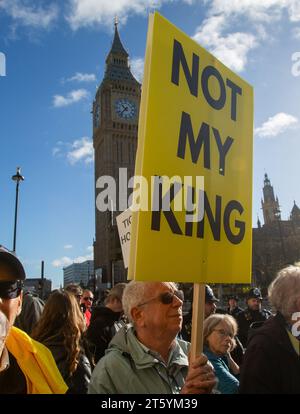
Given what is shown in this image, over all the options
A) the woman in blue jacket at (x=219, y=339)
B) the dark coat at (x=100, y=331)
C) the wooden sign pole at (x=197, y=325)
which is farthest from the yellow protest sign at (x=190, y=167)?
the dark coat at (x=100, y=331)

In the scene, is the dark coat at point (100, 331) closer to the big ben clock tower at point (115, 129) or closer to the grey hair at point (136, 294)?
the grey hair at point (136, 294)

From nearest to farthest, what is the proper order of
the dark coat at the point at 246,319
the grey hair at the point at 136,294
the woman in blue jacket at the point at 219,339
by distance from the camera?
the grey hair at the point at 136,294 < the woman in blue jacket at the point at 219,339 < the dark coat at the point at 246,319

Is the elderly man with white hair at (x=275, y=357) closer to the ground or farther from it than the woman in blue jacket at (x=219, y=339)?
farther from it

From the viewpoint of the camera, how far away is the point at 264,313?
21.7 feet

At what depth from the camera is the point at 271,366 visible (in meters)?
2.04

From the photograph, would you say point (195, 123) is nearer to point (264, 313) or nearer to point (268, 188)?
point (264, 313)

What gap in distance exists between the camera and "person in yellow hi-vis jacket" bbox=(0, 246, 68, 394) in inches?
68.7

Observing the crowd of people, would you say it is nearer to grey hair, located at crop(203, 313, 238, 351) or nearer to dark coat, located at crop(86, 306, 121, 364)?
dark coat, located at crop(86, 306, 121, 364)

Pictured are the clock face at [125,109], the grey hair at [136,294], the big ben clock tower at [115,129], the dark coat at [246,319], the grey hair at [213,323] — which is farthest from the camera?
the clock face at [125,109]

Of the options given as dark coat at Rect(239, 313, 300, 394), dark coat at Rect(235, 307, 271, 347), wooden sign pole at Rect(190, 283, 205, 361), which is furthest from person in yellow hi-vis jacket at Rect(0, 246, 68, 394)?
dark coat at Rect(235, 307, 271, 347)

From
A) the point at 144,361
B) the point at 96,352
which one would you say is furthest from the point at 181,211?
the point at 96,352

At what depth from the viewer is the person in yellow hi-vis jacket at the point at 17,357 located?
1.75 meters

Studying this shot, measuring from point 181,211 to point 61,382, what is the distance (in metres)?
1.05

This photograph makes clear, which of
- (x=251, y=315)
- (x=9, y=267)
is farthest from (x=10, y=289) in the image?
(x=251, y=315)
